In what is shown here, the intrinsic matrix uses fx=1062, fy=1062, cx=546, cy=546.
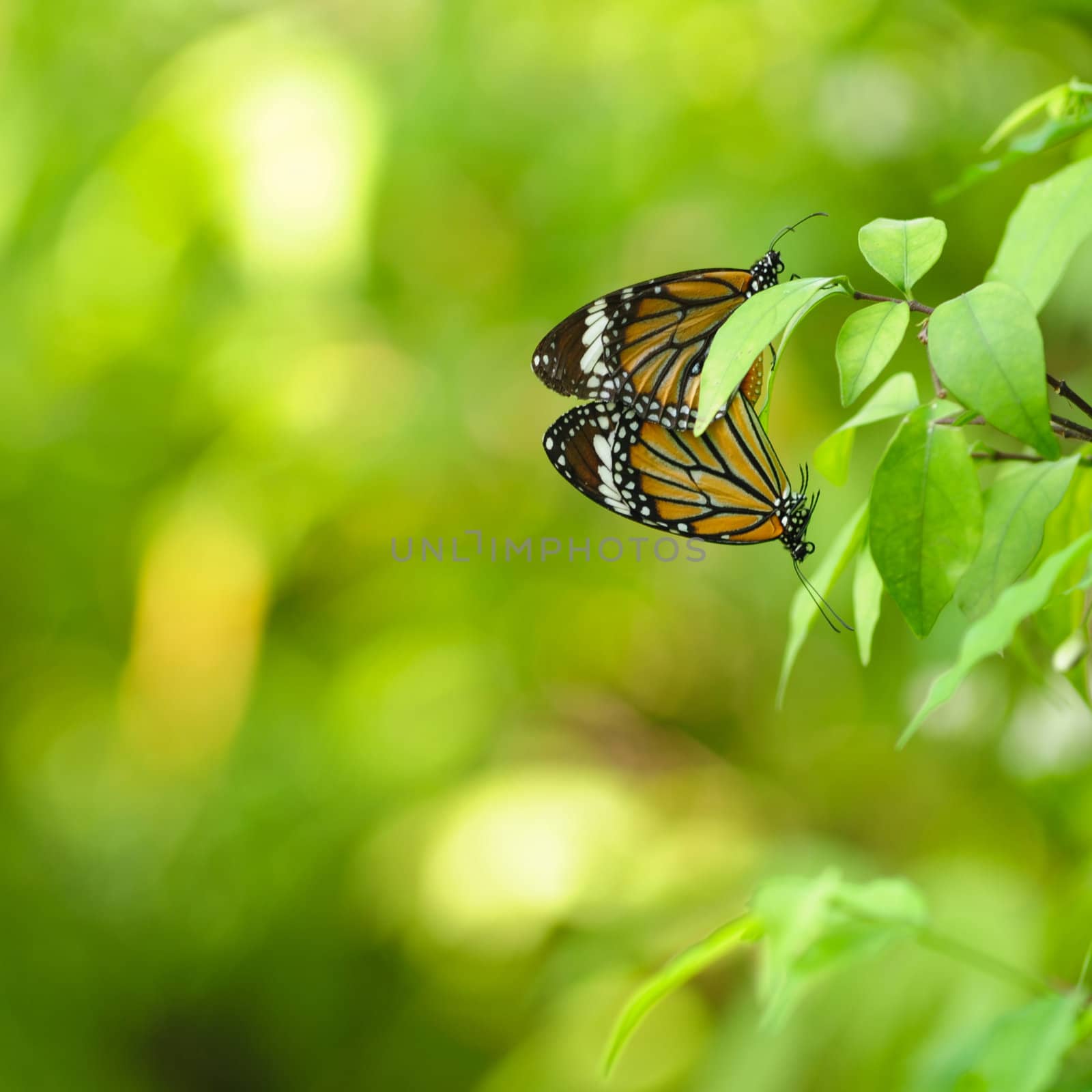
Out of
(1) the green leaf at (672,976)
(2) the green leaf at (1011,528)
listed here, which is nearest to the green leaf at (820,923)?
(1) the green leaf at (672,976)

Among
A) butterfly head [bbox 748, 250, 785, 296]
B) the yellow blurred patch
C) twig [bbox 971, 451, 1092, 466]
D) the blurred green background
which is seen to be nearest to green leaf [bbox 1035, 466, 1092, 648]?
twig [bbox 971, 451, 1092, 466]

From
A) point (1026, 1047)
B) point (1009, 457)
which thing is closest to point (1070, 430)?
point (1009, 457)

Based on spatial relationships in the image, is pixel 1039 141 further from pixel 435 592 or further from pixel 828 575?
pixel 435 592

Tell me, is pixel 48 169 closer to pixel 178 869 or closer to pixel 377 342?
pixel 377 342

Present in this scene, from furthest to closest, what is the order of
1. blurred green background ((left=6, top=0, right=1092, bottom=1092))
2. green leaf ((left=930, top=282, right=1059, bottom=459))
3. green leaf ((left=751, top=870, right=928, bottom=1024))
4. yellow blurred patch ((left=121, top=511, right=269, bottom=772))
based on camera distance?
yellow blurred patch ((left=121, top=511, right=269, bottom=772)), blurred green background ((left=6, top=0, right=1092, bottom=1092)), green leaf ((left=751, top=870, right=928, bottom=1024)), green leaf ((left=930, top=282, right=1059, bottom=459))

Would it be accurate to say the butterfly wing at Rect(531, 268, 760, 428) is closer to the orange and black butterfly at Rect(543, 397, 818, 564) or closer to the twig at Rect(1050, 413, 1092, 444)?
the orange and black butterfly at Rect(543, 397, 818, 564)

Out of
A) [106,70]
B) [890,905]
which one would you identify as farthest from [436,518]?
[890,905]
